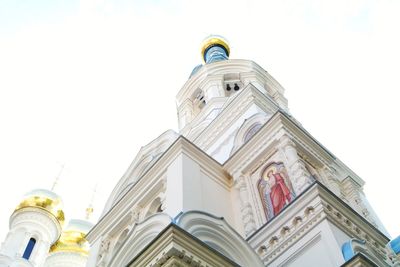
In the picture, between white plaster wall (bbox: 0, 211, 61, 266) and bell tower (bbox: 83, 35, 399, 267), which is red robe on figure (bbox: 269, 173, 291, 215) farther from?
white plaster wall (bbox: 0, 211, 61, 266)

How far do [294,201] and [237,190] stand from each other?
1.92m

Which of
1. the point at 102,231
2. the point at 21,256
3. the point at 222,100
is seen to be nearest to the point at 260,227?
the point at 102,231

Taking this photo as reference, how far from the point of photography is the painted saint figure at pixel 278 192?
8.20 meters

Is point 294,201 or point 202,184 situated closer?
point 294,201

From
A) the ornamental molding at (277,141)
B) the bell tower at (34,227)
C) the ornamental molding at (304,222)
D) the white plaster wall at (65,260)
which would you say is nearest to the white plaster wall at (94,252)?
the ornamental molding at (277,141)

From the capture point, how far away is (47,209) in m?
20.9

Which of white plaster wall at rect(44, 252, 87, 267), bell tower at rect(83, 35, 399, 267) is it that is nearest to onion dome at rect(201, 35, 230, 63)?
bell tower at rect(83, 35, 399, 267)

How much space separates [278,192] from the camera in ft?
27.7

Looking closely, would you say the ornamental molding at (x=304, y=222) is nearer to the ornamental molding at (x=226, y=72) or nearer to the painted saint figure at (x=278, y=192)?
the painted saint figure at (x=278, y=192)

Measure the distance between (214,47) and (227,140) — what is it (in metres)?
10.3

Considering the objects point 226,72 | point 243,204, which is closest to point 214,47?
point 226,72

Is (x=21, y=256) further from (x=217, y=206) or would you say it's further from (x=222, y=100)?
(x=217, y=206)

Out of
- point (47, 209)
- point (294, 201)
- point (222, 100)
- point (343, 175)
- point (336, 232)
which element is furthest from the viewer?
point (47, 209)

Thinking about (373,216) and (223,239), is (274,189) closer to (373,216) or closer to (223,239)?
(223,239)
